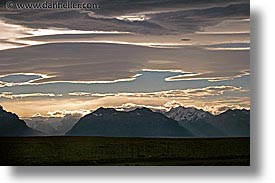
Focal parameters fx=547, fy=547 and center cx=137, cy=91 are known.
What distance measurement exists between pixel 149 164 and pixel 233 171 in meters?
0.24

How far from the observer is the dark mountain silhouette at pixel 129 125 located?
154 cm

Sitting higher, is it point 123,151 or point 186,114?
point 186,114

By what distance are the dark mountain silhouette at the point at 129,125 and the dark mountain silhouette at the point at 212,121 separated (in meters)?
0.02

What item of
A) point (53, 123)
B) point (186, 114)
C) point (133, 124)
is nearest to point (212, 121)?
point (186, 114)

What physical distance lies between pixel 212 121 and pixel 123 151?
0.87ft

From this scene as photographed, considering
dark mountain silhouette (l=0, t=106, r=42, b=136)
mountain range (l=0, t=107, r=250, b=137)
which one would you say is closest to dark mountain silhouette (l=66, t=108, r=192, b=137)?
mountain range (l=0, t=107, r=250, b=137)

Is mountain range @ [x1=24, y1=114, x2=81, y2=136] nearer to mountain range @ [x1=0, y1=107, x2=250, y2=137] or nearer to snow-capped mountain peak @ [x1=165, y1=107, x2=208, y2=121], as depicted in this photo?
mountain range @ [x1=0, y1=107, x2=250, y2=137]

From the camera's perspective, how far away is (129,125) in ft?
5.08

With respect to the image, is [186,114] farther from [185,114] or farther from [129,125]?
[129,125]

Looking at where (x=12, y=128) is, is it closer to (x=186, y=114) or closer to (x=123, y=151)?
(x=123, y=151)

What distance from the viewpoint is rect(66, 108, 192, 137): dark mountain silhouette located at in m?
1.54

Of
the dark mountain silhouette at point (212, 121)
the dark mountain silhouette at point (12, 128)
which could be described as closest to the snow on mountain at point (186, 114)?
the dark mountain silhouette at point (212, 121)

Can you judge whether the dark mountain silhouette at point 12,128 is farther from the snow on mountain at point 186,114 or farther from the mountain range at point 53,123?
the snow on mountain at point 186,114

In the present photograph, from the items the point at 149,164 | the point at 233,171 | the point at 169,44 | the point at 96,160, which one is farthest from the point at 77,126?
the point at 233,171
